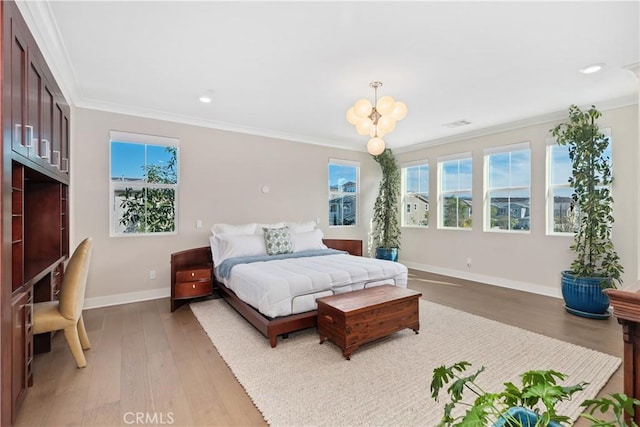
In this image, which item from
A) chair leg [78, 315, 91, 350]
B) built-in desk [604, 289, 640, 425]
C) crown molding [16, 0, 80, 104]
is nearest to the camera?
built-in desk [604, 289, 640, 425]

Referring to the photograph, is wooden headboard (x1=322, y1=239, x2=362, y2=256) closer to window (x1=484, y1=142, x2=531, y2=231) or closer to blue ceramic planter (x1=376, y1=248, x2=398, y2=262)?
blue ceramic planter (x1=376, y1=248, x2=398, y2=262)

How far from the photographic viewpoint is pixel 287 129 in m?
5.37

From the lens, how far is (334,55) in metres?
2.83

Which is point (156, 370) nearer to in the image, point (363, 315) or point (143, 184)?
point (363, 315)

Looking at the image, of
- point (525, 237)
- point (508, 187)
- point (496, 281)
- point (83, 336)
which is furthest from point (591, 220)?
point (83, 336)

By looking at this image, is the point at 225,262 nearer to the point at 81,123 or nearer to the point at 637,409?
the point at 81,123

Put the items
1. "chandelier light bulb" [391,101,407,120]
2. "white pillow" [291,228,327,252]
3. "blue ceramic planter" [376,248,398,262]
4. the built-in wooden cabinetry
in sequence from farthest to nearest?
"blue ceramic planter" [376,248,398,262], "white pillow" [291,228,327,252], "chandelier light bulb" [391,101,407,120], the built-in wooden cabinetry

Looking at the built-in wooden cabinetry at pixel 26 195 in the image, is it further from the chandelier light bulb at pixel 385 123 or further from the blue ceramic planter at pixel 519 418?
the chandelier light bulb at pixel 385 123

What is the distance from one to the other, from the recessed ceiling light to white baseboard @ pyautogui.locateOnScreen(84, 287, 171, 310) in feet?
18.9

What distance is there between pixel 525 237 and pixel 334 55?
415 centimetres

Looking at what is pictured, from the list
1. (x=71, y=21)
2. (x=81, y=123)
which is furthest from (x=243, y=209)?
(x=71, y=21)

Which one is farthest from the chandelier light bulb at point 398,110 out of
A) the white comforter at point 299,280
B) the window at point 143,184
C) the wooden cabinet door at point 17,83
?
the window at point 143,184

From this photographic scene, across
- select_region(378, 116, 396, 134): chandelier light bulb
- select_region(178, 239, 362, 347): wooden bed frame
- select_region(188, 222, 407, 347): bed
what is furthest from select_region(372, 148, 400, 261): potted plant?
select_region(178, 239, 362, 347): wooden bed frame

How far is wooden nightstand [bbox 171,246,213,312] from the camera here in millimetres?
3912
